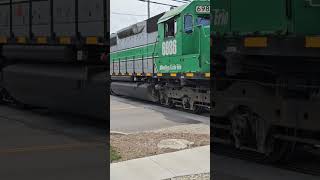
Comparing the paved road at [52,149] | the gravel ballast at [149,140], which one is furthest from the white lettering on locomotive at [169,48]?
the paved road at [52,149]

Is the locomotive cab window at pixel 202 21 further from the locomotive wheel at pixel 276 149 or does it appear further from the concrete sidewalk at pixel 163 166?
the concrete sidewalk at pixel 163 166

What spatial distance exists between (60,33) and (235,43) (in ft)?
6.13

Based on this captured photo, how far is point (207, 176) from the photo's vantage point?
3785 millimetres

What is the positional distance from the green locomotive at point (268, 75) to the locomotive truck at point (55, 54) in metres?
→ 1.23

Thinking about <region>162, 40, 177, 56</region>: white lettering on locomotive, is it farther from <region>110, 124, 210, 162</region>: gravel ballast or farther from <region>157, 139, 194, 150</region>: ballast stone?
<region>157, 139, 194, 150</region>: ballast stone

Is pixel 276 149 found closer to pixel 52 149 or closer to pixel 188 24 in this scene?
pixel 52 149

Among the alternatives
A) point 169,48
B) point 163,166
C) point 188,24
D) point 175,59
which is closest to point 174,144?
point 163,166

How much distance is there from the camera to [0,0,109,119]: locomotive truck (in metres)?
3.80

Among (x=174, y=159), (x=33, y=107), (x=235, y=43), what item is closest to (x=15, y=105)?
(x=33, y=107)

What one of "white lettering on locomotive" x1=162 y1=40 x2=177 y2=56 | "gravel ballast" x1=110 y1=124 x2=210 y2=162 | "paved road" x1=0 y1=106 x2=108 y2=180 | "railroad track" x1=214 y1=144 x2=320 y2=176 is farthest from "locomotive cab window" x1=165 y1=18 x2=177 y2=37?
"paved road" x1=0 y1=106 x2=108 y2=180

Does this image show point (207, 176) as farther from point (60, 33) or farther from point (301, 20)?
point (60, 33)

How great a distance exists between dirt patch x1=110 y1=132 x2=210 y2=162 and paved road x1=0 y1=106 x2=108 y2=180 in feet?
1.85

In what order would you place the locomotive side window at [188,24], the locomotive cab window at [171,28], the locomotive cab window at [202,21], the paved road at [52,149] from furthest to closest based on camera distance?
the locomotive cab window at [171,28]
the locomotive side window at [188,24]
the locomotive cab window at [202,21]
the paved road at [52,149]

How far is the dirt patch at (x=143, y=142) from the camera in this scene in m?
4.36
